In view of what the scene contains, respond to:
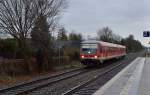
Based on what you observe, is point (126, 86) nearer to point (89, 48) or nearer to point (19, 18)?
point (19, 18)

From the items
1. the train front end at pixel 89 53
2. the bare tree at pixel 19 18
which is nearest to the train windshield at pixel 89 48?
the train front end at pixel 89 53

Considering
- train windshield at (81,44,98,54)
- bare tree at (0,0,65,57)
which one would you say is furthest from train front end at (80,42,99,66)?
bare tree at (0,0,65,57)

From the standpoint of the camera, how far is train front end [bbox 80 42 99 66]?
129ft

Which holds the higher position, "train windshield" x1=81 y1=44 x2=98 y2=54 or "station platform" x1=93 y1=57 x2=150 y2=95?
"train windshield" x1=81 y1=44 x2=98 y2=54

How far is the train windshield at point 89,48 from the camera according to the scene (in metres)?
39.6

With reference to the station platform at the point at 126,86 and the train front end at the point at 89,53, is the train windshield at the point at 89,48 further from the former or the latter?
the station platform at the point at 126,86

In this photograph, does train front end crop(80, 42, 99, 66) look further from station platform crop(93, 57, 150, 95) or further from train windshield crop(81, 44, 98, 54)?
station platform crop(93, 57, 150, 95)

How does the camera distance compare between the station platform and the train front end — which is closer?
→ the station platform

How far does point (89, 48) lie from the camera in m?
40.0

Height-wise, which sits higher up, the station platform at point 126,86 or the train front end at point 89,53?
the train front end at point 89,53

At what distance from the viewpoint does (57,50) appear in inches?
1735

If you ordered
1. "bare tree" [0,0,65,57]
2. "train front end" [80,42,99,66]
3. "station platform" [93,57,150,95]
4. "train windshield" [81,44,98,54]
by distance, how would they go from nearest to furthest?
"station platform" [93,57,150,95]
"bare tree" [0,0,65,57]
"train front end" [80,42,99,66]
"train windshield" [81,44,98,54]

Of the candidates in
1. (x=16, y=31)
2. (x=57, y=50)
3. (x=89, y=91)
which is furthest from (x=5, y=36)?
(x=89, y=91)

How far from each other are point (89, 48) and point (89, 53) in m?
0.58
